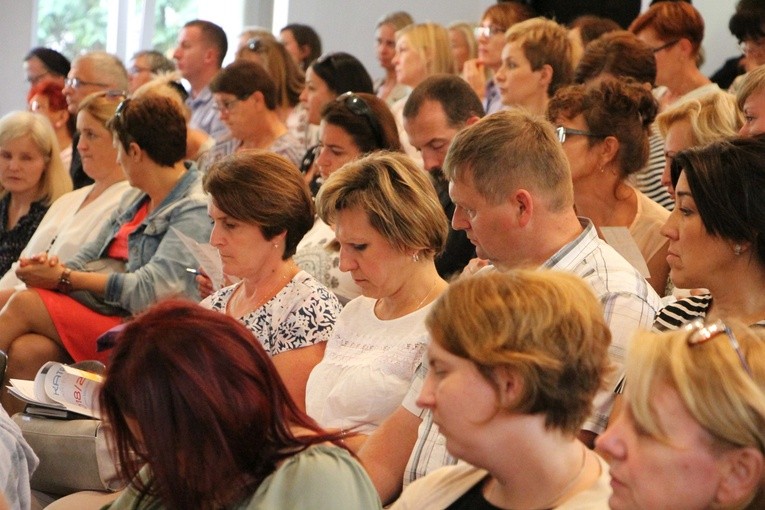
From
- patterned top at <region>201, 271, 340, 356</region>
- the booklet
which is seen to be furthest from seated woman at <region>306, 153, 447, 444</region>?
the booklet

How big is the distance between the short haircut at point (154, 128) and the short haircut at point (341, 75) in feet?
3.72

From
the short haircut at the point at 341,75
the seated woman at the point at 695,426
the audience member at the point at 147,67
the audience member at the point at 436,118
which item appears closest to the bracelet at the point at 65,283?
the audience member at the point at 436,118

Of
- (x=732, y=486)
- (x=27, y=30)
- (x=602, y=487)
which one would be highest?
(x=732, y=486)

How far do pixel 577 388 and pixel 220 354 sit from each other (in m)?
0.49

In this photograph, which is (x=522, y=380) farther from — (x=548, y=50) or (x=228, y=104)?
(x=228, y=104)

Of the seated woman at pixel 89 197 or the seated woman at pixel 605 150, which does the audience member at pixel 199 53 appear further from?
the seated woman at pixel 605 150

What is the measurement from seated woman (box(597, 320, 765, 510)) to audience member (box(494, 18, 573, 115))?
10.4ft

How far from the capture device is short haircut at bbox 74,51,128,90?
6270mm

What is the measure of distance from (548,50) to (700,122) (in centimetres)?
156

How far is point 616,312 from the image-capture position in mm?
2145

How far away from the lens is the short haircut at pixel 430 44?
5.98 m

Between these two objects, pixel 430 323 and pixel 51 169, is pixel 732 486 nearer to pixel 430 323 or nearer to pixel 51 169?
pixel 430 323

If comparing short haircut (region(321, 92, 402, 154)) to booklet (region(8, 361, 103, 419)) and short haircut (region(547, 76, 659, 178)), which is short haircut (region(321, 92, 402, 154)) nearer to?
short haircut (region(547, 76, 659, 178))

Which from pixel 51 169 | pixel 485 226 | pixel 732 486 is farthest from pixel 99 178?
pixel 732 486
